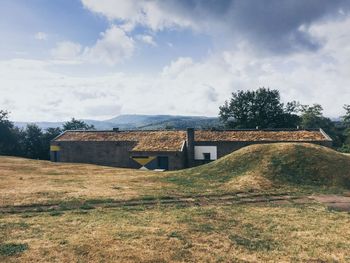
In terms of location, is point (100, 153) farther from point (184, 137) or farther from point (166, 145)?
point (184, 137)

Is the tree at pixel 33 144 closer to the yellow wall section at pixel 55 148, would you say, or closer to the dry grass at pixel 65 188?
the yellow wall section at pixel 55 148

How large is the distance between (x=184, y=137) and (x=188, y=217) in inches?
1328

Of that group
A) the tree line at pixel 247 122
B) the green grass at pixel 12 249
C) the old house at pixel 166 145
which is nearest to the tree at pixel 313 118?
the tree line at pixel 247 122

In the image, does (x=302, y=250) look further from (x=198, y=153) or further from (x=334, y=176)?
(x=198, y=153)

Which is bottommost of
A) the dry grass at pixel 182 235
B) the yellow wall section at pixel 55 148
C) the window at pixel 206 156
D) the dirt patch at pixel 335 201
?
the dirt patch at pixel 335 201

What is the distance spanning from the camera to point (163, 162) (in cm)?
4981

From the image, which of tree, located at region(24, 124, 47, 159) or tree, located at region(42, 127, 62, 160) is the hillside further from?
tree, located at region(24, 124, 47, 159)

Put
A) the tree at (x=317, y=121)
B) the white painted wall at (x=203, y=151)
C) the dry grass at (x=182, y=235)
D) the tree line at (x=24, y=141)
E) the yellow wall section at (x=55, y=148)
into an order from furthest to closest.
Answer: the tree at (x=317, y=121), the tree line at (x=24, y=141), the yellow wall section at (x=55, y=148), the white painted wall at (x=203, y=151), the dry grass at (x=182, y=235)

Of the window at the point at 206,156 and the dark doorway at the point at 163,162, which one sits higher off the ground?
the window at the point at 206,156

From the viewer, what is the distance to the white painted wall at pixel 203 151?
49.7 meters

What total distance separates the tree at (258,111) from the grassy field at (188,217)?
44.6 m

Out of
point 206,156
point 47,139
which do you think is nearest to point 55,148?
point 47,139

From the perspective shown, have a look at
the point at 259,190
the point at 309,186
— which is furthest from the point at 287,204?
the point at 309,186

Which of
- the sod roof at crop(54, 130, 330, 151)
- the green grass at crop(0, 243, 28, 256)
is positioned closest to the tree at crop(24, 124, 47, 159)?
the sod roof at crop(54, 130, 330, 151)
